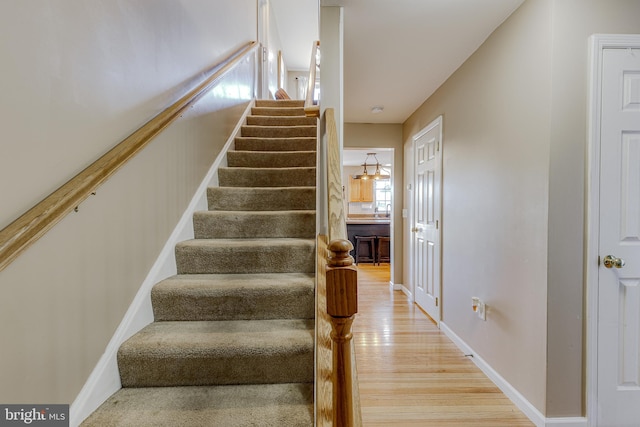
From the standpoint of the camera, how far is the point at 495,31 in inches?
85.1

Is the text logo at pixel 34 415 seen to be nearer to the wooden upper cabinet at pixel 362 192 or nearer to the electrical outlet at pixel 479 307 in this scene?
the electrical outlet at pixel 479 307

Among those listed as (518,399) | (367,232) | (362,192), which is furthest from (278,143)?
(362,192)

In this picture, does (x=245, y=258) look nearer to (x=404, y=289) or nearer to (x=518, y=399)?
(x=518, y=399)

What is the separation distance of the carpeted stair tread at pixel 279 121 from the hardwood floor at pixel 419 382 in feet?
7.38

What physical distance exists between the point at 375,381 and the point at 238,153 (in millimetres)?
2115

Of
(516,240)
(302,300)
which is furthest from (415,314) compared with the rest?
(302,300)

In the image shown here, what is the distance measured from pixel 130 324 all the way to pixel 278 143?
202 cm

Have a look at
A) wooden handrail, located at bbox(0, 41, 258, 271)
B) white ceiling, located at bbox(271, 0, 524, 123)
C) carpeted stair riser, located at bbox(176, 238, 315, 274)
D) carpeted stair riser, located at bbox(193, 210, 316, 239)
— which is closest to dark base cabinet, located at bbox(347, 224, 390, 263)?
white ceiling, located at bbox(271, 0, 524, 123)

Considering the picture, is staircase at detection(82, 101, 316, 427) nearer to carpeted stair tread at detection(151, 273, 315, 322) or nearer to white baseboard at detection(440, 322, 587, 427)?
carpeted stair tread at detection(151, 273, 315, 322)

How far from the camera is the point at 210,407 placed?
1182mm

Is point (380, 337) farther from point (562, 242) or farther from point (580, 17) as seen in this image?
point (580, 17)

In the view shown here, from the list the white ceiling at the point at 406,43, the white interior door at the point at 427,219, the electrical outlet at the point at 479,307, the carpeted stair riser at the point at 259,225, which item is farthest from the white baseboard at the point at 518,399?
the white ceiling at the point at 406,43

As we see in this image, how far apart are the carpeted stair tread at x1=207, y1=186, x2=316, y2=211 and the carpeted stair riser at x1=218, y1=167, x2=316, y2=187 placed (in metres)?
0.22

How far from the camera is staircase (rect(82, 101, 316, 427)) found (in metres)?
1.18
